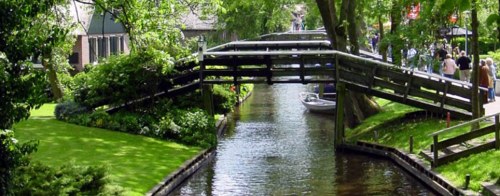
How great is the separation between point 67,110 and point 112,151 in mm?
6261

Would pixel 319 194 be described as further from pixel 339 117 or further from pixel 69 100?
pixel 69 100

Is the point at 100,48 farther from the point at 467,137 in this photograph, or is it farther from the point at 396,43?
the point at 467,137

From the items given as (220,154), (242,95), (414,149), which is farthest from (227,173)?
(242,95)

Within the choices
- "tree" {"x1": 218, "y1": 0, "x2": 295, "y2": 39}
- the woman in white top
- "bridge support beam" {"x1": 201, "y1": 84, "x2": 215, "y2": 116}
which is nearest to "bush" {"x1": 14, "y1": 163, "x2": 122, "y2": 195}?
"bridge support beam" {"x1": 201, "y1": 84, "x2": 215, "y2": 116}

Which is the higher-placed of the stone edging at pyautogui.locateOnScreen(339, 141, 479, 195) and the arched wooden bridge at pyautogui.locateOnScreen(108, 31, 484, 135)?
the arched wooden bridge at pyautogui.locateOnScreen(108, 31, 484, 135)

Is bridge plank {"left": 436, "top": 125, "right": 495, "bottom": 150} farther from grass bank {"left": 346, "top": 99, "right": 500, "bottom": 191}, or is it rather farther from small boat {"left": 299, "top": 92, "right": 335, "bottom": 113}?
small boat {"left": 299, "top": 92, "right": 335, "bottom": 113}

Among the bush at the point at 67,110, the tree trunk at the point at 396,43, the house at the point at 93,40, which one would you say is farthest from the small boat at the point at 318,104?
the bush at the point at 67,110

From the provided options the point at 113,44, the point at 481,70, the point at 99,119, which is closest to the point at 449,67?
the point at 481,70

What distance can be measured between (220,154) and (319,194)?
798 cm

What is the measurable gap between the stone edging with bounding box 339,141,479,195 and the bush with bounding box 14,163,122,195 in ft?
28.2

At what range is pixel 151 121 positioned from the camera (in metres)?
31.8

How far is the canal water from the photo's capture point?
24.8 m

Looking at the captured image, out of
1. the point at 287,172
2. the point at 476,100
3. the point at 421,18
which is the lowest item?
the point at 287,172

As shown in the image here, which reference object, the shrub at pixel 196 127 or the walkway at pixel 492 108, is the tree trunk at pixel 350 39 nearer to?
the walkway at pixel 492 108
